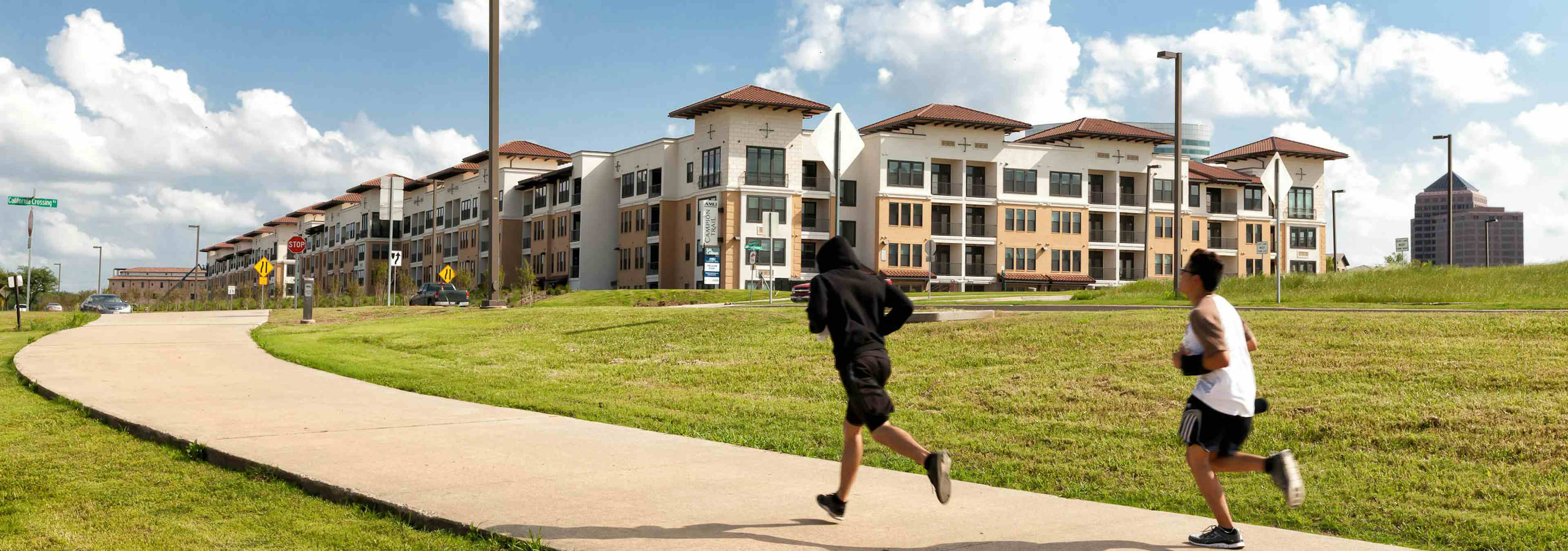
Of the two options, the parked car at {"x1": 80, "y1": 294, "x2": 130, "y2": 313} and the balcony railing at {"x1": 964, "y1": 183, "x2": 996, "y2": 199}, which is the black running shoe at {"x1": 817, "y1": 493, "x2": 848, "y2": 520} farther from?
the balcony railing at {"x1": 964, "y1": 183, "x2": 996, "y2": 199}

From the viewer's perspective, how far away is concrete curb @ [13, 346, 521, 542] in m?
5.93

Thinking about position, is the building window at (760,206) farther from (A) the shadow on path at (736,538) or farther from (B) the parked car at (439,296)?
(A) the shadow on path at (736,538)

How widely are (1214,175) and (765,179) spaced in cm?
3567

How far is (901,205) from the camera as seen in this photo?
7044 cm

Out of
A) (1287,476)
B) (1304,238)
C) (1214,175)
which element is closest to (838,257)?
(1287,476)

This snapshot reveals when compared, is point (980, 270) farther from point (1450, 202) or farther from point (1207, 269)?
point (1207, 269)

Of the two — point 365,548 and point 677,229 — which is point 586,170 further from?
point 365,548

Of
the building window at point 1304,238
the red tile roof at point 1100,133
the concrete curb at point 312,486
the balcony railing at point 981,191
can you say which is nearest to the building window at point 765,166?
the balcony railing at point 981,191

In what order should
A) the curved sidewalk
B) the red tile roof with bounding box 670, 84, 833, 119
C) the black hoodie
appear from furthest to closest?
the red tile roof with bounding box 670, 84, 833, 119, the black hoodie, the curved sidewalk

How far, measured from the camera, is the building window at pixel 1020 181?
74.1 metres

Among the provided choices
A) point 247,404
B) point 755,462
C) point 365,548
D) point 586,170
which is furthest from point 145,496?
point 586,170

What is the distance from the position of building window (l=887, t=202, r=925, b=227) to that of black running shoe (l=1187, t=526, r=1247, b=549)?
2547 inches

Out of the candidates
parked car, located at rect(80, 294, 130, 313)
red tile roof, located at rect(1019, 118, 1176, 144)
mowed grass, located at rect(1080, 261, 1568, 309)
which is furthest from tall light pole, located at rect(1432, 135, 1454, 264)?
parked car, located at rect(80, 294, 130, 313)

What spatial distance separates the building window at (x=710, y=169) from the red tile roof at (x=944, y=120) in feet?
32.4
